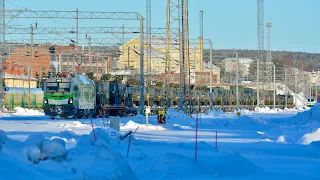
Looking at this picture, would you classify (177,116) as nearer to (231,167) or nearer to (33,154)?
(231,167)

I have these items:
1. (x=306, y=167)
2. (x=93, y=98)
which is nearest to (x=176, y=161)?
(x=306, y=167)

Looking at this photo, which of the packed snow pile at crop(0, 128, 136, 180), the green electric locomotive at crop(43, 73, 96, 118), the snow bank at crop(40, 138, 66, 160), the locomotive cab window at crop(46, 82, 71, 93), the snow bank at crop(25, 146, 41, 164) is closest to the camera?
the packed snow pile at crop(0, 128, 136, 180)

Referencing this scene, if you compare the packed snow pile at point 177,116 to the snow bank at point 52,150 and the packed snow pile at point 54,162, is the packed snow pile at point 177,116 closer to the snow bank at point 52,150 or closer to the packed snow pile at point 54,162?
the packed snow pile at point 54,162

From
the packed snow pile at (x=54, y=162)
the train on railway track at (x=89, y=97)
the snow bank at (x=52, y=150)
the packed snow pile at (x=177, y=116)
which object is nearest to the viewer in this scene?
the packed snow pile at (x=54, y=162)

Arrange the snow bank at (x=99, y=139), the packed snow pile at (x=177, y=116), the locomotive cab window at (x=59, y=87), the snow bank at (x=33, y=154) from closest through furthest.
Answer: the snow bank at (x=33, y=154) → the snow bank at (x=99, y=139) → the locomotive cab window at (x=59, y=87) → the packed snow pile at (x=177, y=116)

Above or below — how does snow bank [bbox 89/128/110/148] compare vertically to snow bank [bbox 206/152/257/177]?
above

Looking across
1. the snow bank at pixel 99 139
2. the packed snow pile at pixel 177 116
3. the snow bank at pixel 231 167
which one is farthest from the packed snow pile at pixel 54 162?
the packed snow pile at pixel 177 116

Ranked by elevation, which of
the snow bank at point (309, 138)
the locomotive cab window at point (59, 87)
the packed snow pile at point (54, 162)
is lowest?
the snow bank at point (309, 138)

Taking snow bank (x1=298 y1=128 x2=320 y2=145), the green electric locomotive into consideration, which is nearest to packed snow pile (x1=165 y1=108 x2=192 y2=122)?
the green electric locomotive

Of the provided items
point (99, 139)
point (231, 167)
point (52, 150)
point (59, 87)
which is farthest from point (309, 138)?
point (59, 87)

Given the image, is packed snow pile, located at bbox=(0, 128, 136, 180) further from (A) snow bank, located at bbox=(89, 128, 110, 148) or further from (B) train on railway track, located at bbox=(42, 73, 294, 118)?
(B) train on railway track, located at bbox=(42, 73, 294, 118)

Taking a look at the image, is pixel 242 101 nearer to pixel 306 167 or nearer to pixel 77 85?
pixel 77 85

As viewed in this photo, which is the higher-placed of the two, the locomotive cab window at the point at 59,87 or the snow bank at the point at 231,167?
the locomotive cab window at the point at 59,87

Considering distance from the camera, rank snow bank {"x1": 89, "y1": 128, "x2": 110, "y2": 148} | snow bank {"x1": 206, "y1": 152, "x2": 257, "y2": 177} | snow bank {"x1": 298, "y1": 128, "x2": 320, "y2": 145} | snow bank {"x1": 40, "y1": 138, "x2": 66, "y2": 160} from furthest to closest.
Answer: snow bank {"x1": 298, "y1": 128, "x2": 320, "y2": 145}
snow bank {"x1": 89, "y1": 128, "x2": 110, "y2": 148}
snow bank {"x1": 206, "y1": 152, "x2": 257, "y2": 177}
snow bank {"x1": 40, "y1": 138, "x2": 66, "y2": 160}
